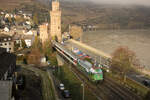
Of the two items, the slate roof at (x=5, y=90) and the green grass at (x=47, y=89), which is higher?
the slate roof at (x=5, y=90)

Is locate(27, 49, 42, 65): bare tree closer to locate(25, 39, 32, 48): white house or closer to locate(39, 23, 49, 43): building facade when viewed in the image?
locate(25, 39, 32, 48): white house

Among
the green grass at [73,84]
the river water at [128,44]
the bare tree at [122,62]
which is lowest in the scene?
the river water at [128,44]

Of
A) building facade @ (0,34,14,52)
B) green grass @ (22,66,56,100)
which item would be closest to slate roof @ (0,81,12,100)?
green grass @ (22,66,56,100)

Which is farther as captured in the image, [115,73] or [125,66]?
[115,73]

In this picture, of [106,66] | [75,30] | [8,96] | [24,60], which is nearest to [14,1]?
[75,30]

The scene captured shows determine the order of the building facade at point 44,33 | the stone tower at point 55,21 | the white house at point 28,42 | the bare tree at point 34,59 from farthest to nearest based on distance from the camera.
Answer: the stone tower at point 55,21, the building facade at point 44,33, the white house at point 28,42, the bare tree at point 34,59

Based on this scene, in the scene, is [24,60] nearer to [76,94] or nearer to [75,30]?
[76,94]

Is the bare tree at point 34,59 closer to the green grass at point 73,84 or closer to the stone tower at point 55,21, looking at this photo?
the green grass at point 73,84

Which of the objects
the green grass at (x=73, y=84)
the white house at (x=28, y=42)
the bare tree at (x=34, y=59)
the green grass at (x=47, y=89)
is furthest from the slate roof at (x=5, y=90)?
the white house at (x=28, y=42)

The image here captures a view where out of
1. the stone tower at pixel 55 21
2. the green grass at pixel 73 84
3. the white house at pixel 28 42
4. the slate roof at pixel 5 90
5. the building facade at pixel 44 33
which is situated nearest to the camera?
the slate roof at pixel 5 90

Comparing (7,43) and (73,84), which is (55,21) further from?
(73,84)

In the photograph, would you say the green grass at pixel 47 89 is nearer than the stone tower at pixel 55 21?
Yes
